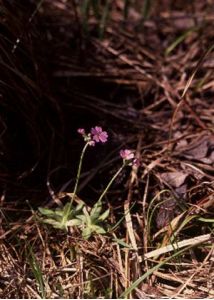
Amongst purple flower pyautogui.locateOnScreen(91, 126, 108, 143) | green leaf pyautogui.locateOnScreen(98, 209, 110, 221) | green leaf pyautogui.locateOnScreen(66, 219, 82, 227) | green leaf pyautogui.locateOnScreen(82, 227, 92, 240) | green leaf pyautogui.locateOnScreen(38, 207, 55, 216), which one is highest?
purple flower pyautogui.locateOnScreen(91, 126, 108, 143)

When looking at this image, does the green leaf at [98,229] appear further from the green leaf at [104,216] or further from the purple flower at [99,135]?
the purple flower at [99,135]

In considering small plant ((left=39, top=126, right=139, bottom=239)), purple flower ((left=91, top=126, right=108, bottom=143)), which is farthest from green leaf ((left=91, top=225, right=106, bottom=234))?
purple flower ((left=91, top=126, right=108, bottom=143))

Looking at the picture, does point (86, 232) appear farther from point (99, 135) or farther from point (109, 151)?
point (109, 151)

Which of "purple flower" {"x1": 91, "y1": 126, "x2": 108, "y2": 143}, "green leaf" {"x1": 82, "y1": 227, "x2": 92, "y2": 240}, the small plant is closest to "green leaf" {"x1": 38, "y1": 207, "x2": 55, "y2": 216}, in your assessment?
the small plant

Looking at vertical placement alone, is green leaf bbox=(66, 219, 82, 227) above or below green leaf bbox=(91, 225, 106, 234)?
above

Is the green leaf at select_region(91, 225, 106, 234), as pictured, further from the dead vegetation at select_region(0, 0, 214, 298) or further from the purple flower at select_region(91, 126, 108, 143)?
the purple flower at select_region(91, 126, 108, 143)

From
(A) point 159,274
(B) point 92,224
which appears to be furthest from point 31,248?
(A) point 159,274

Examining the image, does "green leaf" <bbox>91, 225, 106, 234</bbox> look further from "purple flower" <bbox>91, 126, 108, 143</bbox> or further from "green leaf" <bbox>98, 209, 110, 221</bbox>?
"purple flower" <bbox>91, 126, 108, 143</bbox>

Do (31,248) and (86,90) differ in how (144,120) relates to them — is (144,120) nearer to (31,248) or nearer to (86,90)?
(86,90)
